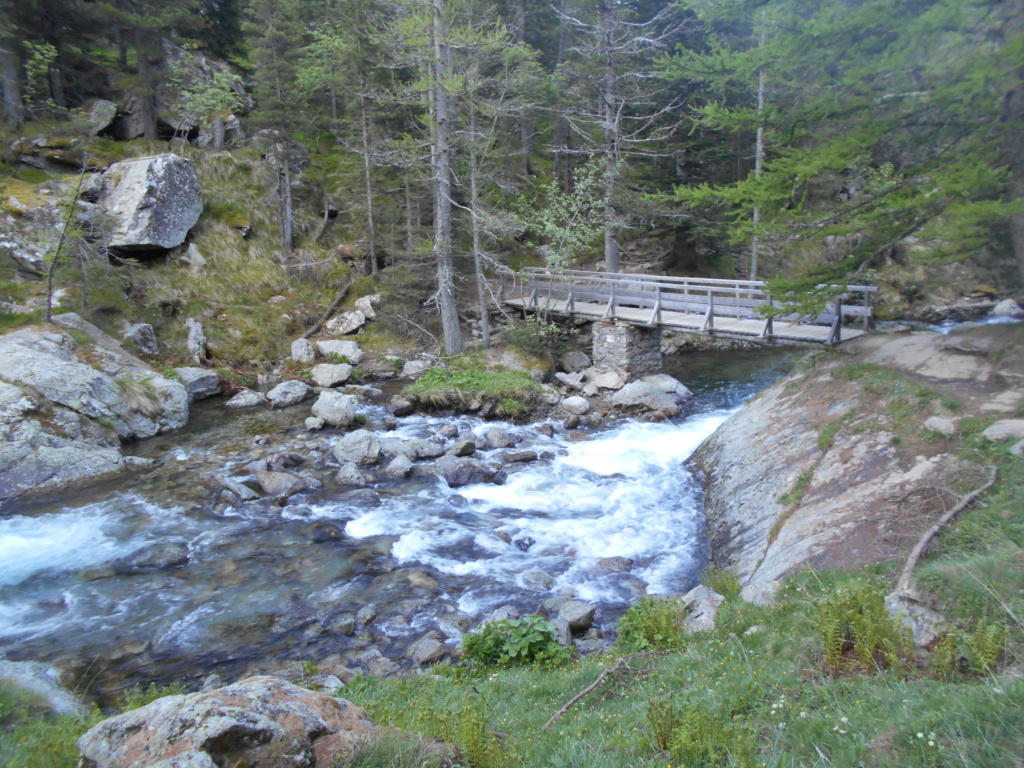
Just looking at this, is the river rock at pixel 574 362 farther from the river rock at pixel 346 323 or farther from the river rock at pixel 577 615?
the river rock at pixel 577 615

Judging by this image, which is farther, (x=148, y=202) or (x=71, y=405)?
(x=148, y=202)

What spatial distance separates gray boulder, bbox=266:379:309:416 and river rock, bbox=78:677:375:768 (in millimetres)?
14813

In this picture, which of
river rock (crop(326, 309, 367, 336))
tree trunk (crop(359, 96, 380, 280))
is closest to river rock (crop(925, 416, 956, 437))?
river rock (crop(326, 309, 367, 336))

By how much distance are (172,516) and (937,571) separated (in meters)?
12.2

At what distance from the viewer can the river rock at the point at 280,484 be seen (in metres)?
12.2

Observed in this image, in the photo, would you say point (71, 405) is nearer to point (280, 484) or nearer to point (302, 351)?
point (280, 484)

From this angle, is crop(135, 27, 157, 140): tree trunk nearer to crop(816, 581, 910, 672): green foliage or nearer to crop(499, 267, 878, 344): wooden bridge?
crop(499, 267, 878, 344): wooden bridge

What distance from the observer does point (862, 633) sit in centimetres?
445

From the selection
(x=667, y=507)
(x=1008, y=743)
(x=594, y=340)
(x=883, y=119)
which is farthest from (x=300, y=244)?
(x=1008, y=743)

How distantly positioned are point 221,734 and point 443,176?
17603 mm

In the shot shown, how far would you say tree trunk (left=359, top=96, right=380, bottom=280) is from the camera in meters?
22.1

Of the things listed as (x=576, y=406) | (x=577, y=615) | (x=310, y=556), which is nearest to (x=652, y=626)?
(x=577, y=615)

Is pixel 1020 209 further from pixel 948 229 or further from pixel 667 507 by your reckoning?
pixel 667 507

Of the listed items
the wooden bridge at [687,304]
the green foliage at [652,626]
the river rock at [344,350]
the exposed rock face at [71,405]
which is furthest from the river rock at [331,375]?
the green foliage at [652,626]
